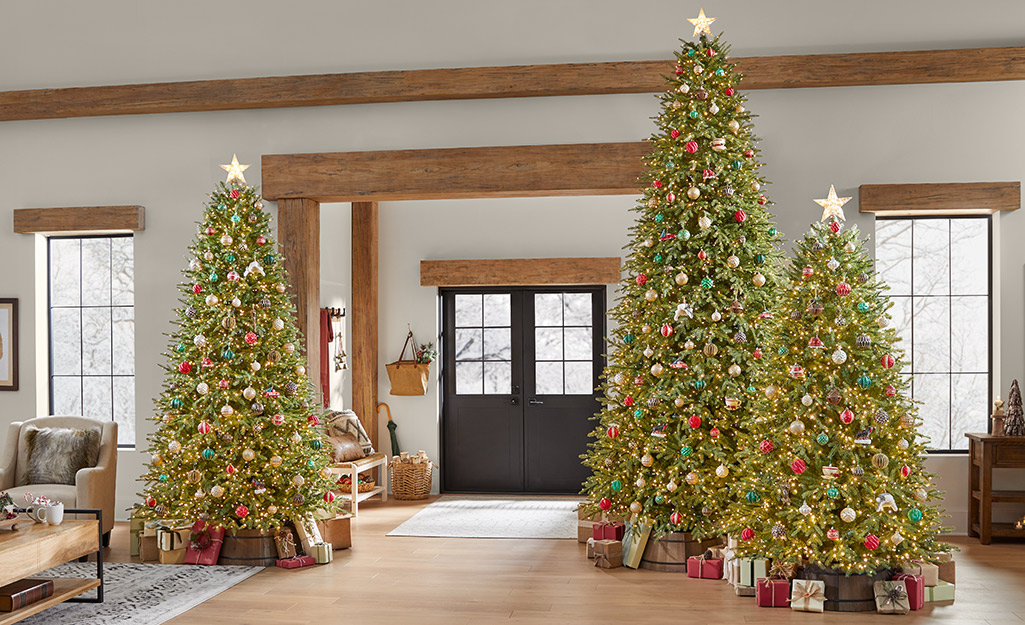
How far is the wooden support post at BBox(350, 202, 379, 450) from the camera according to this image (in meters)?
8.66

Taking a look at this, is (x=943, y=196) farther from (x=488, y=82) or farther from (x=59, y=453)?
(x=59, y=453)

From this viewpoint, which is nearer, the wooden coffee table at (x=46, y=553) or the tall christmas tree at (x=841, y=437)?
the wooden coffee table at (x=46, y=553)

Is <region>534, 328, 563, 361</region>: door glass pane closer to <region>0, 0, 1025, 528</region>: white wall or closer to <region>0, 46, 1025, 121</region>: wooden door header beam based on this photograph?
<region>0, 0, 1025, 528</region>: white wall

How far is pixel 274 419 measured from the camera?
18.4 ft

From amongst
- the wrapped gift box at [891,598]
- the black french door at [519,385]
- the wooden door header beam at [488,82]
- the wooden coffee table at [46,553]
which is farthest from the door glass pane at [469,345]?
the wrapped gift box at [891,598]

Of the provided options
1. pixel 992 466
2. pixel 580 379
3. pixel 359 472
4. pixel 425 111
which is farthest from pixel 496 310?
pixel 992 466

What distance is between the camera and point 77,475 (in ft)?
19.0

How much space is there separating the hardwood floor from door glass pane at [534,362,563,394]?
2797mm

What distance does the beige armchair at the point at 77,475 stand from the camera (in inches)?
228

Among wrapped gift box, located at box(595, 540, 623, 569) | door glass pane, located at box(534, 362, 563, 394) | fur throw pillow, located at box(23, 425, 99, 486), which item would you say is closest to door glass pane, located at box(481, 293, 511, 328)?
door glass pane, located at box(534, 362, 563, 394)

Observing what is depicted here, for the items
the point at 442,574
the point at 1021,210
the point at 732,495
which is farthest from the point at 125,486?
the point at 1021,210

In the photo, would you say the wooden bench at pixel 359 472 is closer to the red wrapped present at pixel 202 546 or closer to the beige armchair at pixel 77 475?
the red wrapped present at pixel 202 546

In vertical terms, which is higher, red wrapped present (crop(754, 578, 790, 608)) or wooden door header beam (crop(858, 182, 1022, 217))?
wooden door header beam (crop(858, 182, 1022, 217))

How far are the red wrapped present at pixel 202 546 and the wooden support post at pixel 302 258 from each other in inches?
53.3
